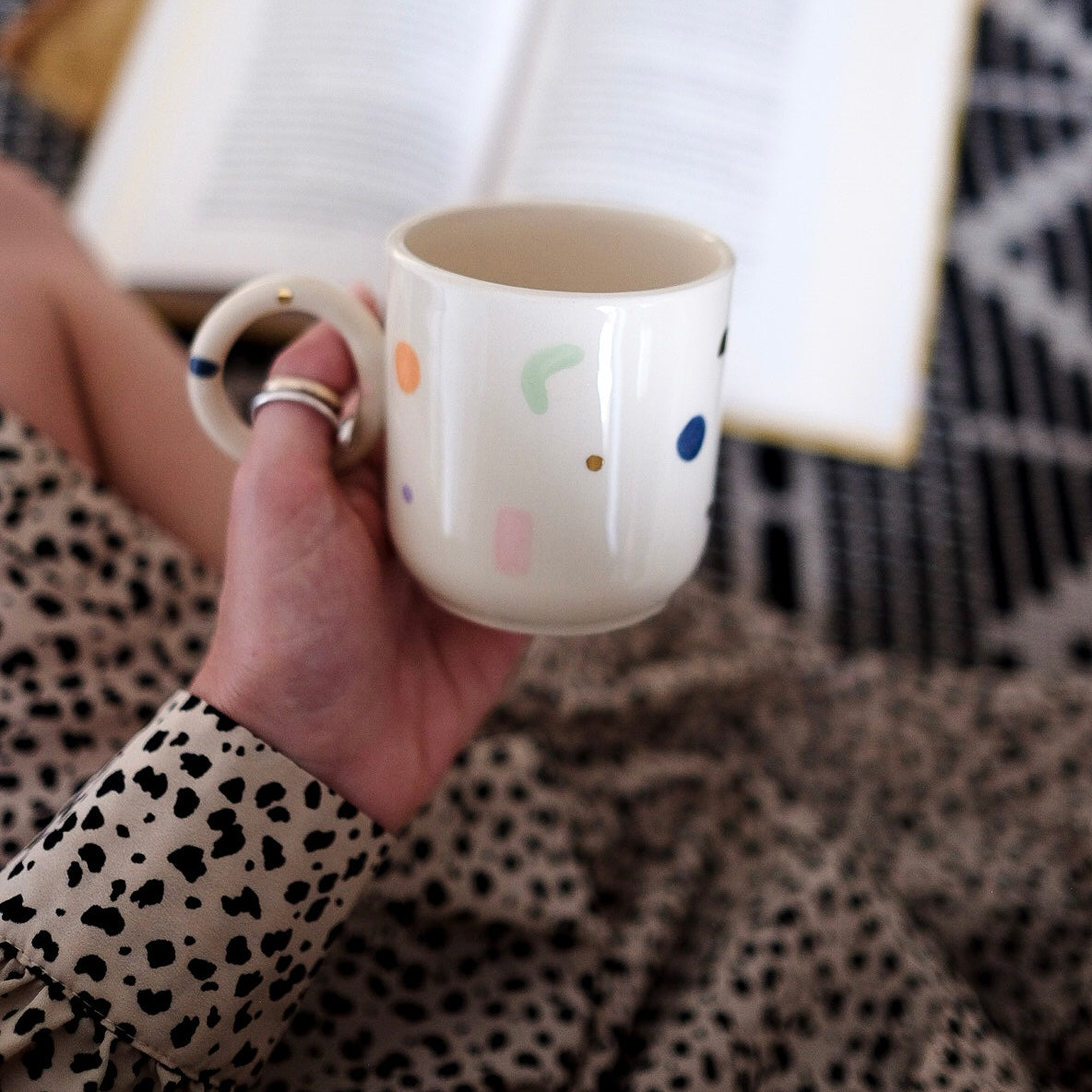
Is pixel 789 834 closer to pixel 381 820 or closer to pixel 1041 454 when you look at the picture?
pixel 381 820

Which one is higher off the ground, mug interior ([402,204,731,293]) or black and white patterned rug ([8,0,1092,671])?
mug interior ([402,204,731,293])

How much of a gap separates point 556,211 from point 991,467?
66 cm

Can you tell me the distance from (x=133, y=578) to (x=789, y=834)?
0.48 meters

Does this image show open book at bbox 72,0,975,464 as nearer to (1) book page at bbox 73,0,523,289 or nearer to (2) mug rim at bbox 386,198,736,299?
(1) book page at bbox 73,0,523,289

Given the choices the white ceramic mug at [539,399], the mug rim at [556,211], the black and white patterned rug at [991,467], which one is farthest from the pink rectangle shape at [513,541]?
the black and white patterned rug at [991,467]

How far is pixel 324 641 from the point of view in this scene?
0.46 metres

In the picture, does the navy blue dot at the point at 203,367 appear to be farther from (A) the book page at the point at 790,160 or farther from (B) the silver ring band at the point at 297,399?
(A) the book page at the point at 790,160

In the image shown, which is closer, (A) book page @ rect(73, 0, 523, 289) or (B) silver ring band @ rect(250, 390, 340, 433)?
(B) silver ring band @ rect(250, 390, 340, 433)

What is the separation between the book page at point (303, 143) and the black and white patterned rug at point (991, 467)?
1.52 ft

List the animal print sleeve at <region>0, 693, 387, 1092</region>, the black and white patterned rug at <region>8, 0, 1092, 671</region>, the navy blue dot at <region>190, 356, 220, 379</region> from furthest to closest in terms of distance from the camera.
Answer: the black and white patterned rug at <region>8, 0, 1092, 671</region> → the navy blue dot at <region>190, 356, 220, 379</region> → the animal print sleeve at <region>0, 693, 387, 1092</region>

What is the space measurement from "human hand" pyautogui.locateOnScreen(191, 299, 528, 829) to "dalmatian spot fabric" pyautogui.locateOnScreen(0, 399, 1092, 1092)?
0.08 ft

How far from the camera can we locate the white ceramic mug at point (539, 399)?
1.30 feet

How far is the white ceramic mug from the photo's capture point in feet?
1.30

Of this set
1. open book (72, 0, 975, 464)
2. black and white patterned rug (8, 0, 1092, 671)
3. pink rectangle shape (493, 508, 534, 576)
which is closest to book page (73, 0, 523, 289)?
open book (72, 0, 975, 464)
